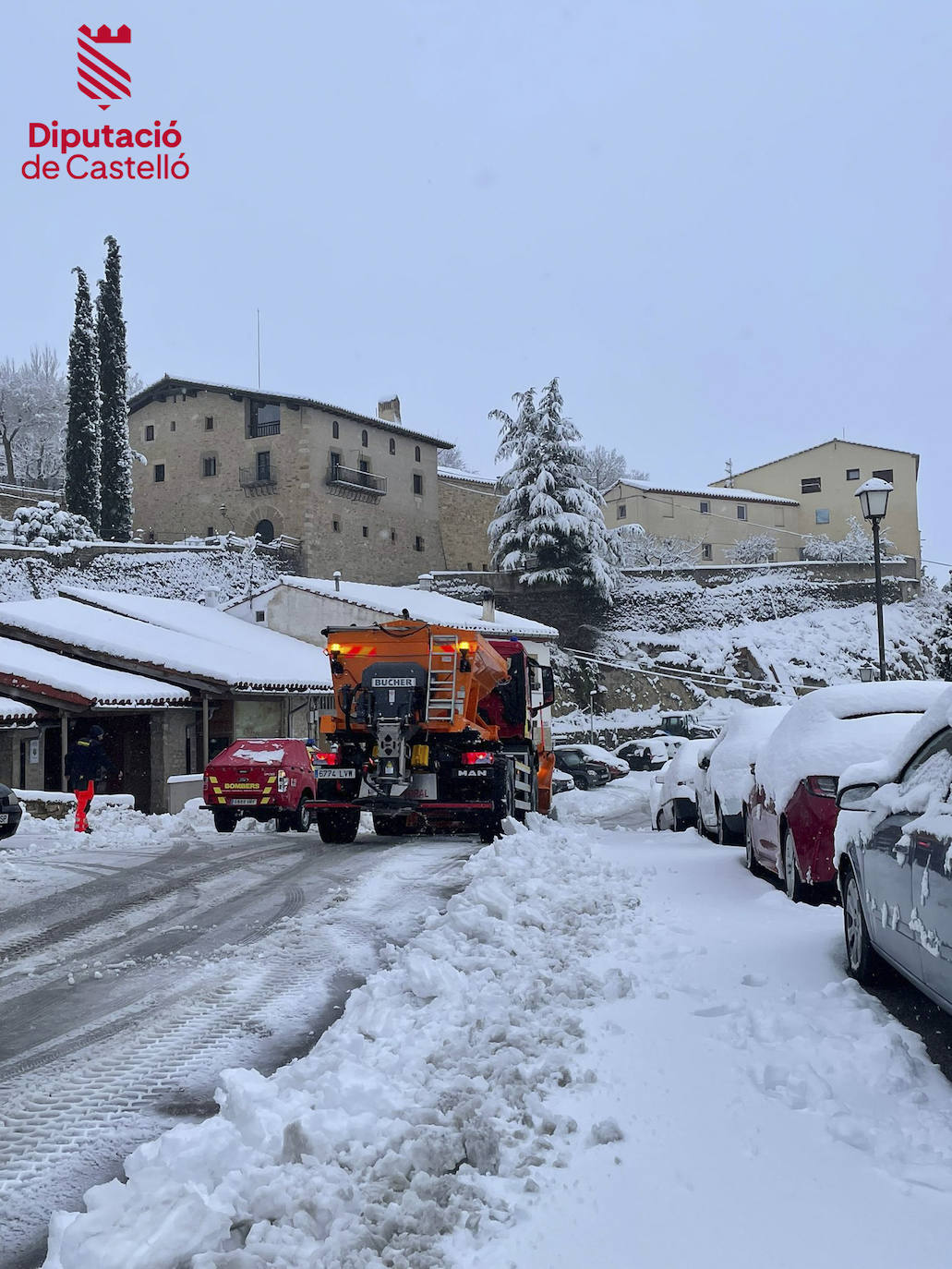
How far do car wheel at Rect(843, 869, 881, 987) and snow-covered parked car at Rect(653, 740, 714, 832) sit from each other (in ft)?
33.4

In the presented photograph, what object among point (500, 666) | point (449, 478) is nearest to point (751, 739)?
point (500, 666)

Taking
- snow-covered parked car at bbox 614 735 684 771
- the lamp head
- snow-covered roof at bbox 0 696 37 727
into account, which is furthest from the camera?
snow-covered parked car at bbox 614 735 684 771

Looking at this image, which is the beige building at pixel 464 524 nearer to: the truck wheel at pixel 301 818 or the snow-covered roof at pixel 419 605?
the snow-covered roof at pixel 419 605

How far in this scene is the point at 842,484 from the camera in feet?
214

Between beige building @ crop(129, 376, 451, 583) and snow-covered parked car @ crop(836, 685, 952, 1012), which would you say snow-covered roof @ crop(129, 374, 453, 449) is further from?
snow-covered parked car @ crop(836, 685, 952, 1012)

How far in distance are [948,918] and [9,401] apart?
77.7 meters

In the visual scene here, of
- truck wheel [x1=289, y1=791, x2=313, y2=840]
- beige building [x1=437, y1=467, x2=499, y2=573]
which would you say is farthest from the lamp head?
beige building [x1=437, y1=467, x2=499, y2=573]

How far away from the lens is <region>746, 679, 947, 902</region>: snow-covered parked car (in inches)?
324

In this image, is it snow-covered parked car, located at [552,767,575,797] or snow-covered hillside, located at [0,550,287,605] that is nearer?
snow-covered parked car, located at [552,767,575,797]

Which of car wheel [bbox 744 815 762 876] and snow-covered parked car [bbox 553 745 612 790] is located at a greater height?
car wheel [bbox 744 815 762 876]

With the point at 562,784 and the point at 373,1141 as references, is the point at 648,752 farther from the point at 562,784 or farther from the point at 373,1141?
the point at 373,1141

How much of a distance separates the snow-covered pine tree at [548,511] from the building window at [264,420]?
12.7 m

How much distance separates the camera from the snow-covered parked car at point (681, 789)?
17125 millimetres

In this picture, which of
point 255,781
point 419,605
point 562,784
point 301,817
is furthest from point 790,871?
point 419,605
